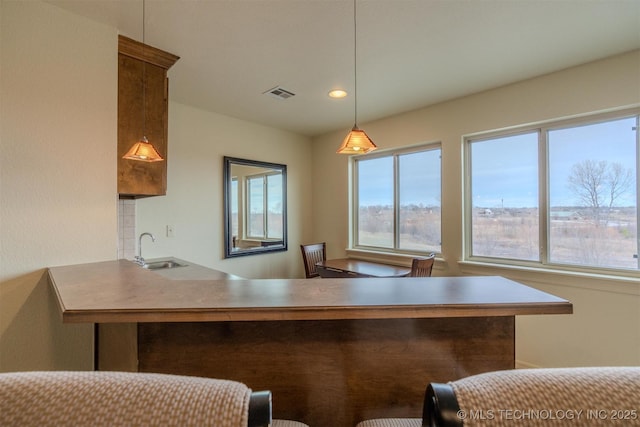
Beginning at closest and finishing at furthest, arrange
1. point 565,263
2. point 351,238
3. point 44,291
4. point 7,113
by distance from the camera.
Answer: point 7,113
point 44,291
point 565,263
point 351,238

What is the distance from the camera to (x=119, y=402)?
456 millimetres

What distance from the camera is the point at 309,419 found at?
3.49 feet

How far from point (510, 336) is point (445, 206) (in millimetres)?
2097

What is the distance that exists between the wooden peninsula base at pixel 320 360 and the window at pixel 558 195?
→ 6.52 ft

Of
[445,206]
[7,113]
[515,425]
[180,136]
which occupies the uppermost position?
[180,136]

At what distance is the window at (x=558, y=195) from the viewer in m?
2.18

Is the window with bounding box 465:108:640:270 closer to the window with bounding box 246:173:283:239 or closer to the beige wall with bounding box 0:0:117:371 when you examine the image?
the window with bounding box 246:173:283:239

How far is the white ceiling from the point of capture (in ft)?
5.35

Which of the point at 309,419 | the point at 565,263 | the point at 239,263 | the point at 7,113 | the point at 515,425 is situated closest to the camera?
the point at 515,425

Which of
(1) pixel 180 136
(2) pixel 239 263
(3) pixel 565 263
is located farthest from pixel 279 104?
(3) pixel 565 263

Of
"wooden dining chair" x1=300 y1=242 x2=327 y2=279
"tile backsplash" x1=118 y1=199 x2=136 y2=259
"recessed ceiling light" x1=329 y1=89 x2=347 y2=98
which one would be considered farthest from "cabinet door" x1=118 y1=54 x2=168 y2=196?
"wooden dining chair" x1=300 y1=242 x2=327 y2=279

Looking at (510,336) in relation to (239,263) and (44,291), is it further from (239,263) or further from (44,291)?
(239,263)

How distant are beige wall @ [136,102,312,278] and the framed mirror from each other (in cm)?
9

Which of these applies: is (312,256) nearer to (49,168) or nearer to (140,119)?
(140,119)
